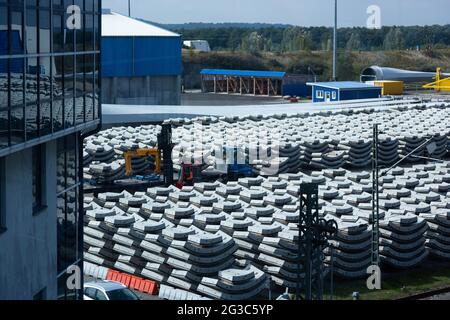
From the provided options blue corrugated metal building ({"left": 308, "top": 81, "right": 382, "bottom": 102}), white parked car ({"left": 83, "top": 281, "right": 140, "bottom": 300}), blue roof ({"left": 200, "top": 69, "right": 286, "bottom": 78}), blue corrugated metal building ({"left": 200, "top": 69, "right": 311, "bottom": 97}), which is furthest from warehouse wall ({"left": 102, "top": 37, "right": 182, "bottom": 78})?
white parked car ({"left": 83, "top": 281, "right": 140, "bottom": 300})

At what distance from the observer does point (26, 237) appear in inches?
139

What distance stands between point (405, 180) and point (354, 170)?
2781 millimetres

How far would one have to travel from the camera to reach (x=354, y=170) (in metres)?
13.3

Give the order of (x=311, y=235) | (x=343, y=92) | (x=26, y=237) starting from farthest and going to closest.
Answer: (x=343, y=92) → (x=311, y=235) → (x=26, y=237)

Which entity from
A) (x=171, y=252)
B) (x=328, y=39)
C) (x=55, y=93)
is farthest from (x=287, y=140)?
(x=328, y=39)

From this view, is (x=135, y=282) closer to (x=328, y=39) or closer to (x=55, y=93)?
(x=55, y=93)

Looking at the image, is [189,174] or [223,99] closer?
[189,174]

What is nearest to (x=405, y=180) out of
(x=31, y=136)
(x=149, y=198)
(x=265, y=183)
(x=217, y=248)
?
(x=265, y=183)

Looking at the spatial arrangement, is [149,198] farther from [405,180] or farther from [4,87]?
[4,87]

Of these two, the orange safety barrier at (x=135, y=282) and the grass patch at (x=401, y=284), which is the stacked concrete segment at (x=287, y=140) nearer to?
the grass patch at (x=401, y=284)

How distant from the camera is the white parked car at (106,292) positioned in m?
5.69

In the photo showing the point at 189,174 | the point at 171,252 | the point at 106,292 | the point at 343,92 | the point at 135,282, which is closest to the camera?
the point at 106,292

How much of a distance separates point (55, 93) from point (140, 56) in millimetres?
17363
